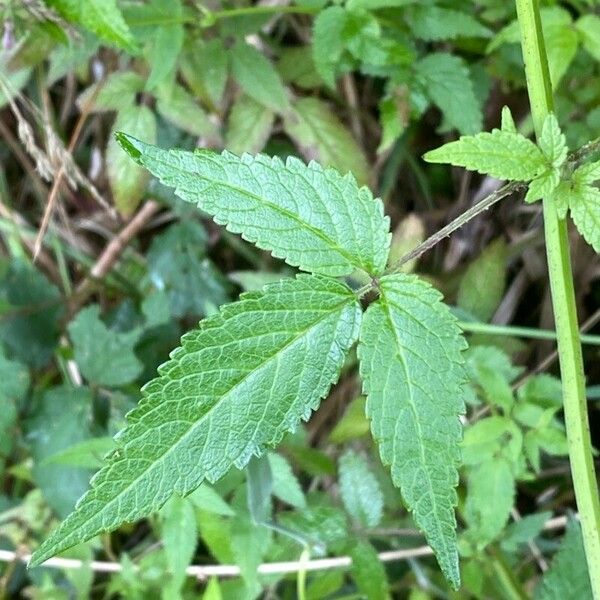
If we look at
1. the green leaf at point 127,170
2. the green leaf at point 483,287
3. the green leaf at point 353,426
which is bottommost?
the green leaf at point 353,426

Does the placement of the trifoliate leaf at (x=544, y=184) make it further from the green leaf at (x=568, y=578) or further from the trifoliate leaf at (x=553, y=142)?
the green leaf at (x=568, y=578)

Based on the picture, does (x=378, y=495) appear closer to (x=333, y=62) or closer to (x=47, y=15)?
(x=333, y=62)

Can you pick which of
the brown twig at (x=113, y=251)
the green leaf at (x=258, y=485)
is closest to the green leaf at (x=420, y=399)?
the green leaf at (x=258, y=485)

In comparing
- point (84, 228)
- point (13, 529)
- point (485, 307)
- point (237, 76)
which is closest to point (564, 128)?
point (485, 307)

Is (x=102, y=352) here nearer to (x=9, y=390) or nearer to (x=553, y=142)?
(x=9, y=390)

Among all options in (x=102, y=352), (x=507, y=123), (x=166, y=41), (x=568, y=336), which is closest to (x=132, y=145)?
(x=507, y=123)

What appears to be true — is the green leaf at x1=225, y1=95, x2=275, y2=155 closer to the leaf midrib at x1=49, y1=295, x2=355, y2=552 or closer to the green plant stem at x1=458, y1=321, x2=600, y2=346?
the green plant stem at x1=458, y1=321, x2=600, y2=346
